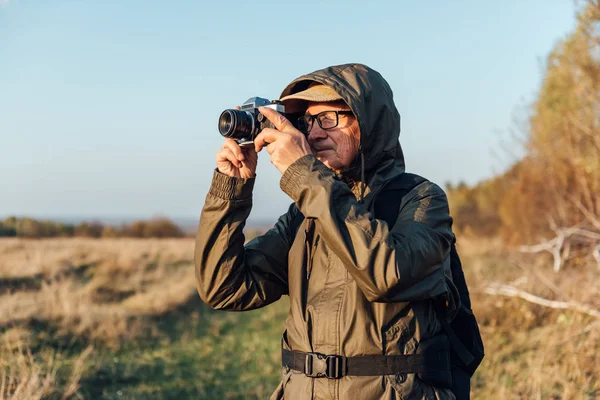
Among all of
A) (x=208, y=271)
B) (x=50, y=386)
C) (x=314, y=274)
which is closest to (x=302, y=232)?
(x=314, y=274)

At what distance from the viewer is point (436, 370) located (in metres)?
2.30

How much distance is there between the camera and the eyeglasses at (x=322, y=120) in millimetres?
2639

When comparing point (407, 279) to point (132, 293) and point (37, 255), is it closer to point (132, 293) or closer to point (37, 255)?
point (132, 293)

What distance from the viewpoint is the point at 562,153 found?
510 inches

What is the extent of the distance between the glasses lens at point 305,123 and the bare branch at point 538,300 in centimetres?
515

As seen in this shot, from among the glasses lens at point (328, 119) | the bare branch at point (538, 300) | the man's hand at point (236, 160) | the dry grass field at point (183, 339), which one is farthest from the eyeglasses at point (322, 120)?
the bare branch at point (538, 300)

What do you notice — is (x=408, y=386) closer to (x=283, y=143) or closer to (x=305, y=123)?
(x=283, y=143)

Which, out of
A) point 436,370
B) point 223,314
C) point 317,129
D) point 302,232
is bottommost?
point 223,314

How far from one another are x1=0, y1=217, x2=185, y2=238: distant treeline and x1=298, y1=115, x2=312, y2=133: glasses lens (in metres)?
5.89

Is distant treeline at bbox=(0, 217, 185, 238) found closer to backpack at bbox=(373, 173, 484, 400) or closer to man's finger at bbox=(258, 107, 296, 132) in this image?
man's finger at bbox=(258, 107, 296, 132)

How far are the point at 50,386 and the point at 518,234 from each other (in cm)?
1304

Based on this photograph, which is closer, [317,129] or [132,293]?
[317,129]

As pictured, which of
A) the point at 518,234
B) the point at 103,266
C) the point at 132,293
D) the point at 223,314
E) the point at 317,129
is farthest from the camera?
the point at 518,234

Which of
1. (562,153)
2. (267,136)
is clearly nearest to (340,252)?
(267,136)
